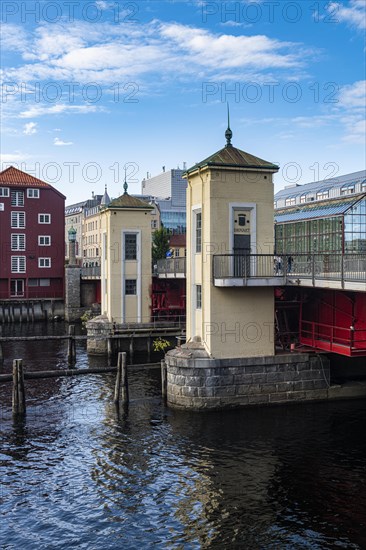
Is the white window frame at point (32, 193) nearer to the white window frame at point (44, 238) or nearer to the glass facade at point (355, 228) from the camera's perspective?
the white window frame at point (44, 238)

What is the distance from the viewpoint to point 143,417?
3011 centimetres

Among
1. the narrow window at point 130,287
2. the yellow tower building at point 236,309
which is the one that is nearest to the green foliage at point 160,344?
the narrow window at point 130,287

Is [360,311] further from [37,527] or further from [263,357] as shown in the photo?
[37,527]

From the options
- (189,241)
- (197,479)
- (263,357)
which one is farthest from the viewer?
(189,241)

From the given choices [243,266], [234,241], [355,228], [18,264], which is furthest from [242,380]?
[18,264]

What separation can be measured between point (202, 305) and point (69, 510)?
1387cm

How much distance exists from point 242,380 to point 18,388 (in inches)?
441

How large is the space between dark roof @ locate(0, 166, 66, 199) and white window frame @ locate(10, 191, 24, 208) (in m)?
1.22

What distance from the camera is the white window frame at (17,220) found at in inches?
3282

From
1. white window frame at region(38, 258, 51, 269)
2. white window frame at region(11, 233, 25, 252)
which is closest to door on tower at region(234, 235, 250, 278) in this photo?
white window frame at region(38, 258, 51, 269)

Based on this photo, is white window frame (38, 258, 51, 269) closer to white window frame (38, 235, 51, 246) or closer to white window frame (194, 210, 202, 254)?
white window frame (38, 235, 51, 246)

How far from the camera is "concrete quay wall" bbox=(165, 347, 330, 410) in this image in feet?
97.3

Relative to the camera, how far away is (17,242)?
8319 centimetres

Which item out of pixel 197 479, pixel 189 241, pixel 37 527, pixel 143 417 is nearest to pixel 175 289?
pixel 189 241
